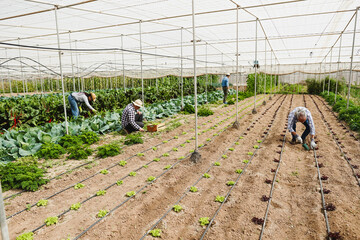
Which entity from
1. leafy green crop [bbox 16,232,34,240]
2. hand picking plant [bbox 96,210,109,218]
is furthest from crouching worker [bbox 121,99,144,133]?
leafy green crop [bbox 16,232,34,240]

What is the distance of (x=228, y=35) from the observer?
43.4 ft

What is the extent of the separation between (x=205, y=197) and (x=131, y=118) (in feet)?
13.5

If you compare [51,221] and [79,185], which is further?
[79,185]

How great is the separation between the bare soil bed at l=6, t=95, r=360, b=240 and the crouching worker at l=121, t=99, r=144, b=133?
3.43ft

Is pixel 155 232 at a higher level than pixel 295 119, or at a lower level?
lower

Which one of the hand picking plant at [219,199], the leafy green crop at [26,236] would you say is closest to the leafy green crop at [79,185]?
the leafy green crop at [26,236]

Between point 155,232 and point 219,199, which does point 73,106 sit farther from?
point 155,232

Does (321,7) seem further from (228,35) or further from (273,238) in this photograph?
(273,238)

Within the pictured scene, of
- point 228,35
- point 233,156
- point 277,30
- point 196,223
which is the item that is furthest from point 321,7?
point 196,223

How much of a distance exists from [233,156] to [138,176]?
239 cm

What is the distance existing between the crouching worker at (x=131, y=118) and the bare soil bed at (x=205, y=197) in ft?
3.43

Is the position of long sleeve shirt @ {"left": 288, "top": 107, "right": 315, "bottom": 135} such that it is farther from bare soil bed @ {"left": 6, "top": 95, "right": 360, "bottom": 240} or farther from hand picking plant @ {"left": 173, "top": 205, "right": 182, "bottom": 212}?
hand picking plant @ {"left": 173, "top": 205, "right": 182, "bottom": 212}

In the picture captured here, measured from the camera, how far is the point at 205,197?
13.1 feet

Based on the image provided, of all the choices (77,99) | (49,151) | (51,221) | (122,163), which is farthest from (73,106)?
(51,221)
